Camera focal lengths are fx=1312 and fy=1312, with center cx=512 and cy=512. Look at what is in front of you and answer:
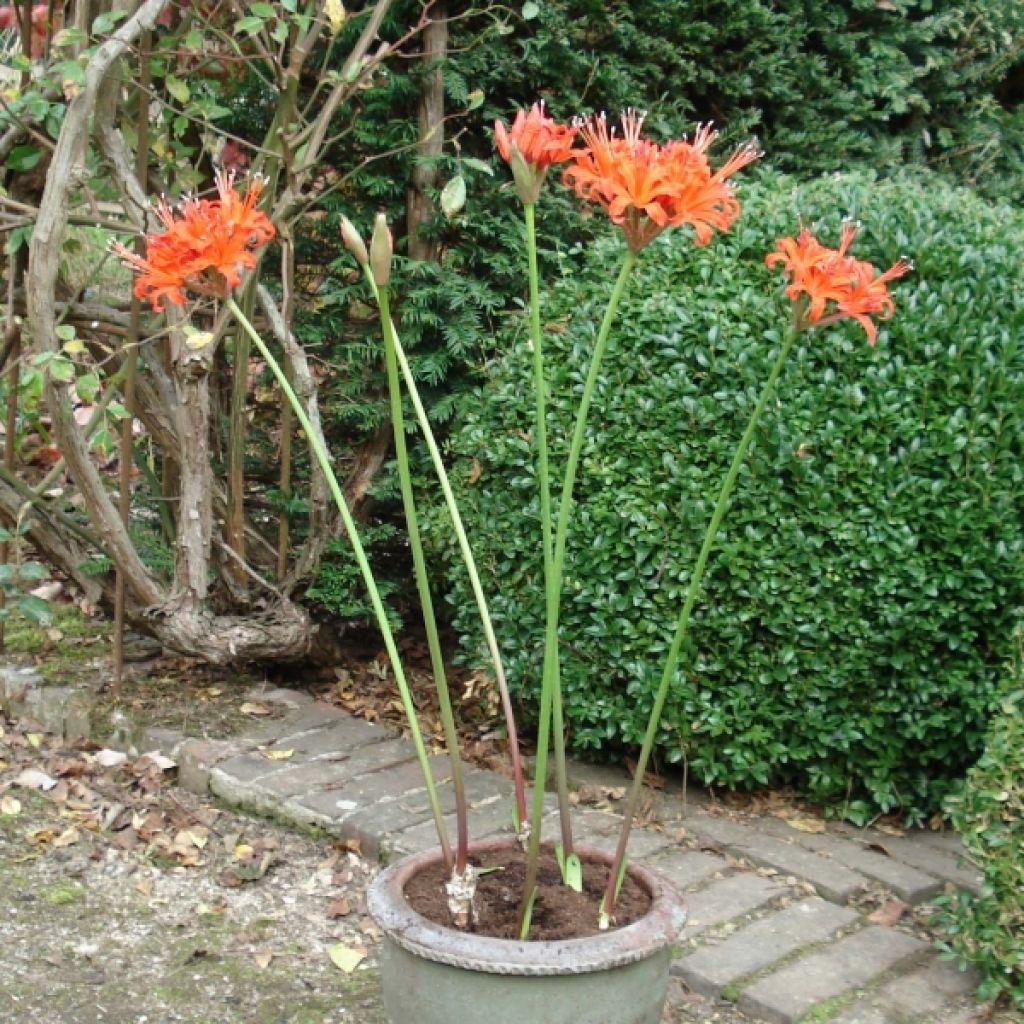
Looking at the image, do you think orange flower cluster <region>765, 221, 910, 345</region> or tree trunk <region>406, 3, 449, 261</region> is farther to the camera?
tree trunk <region>406, 3, 449, 261</region>

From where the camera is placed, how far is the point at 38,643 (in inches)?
181

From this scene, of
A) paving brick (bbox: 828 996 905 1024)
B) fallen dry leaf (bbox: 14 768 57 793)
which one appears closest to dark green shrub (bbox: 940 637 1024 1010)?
paving brick (bbox: 828 996 905 1024)

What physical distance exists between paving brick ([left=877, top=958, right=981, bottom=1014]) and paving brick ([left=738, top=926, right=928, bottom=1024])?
43mm

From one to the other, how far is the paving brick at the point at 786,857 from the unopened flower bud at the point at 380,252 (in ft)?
6.39

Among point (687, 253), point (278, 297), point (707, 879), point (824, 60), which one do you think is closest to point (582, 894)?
point (707, 879)

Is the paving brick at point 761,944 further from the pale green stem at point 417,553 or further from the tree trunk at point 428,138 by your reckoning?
the tree trunk at point 428,138

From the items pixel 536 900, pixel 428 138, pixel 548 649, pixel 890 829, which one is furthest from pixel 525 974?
pixel 428 138

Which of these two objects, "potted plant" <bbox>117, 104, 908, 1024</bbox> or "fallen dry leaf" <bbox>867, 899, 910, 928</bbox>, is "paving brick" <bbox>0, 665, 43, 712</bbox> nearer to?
"potted plant" <bbox>117, 104, 908, 1024</bbox>

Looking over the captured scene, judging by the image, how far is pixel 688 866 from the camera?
10.8 ft

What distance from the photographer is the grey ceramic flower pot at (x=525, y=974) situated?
213cm

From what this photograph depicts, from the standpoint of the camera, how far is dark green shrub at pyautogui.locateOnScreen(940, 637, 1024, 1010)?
2.64 metres

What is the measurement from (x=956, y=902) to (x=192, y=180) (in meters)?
2.99

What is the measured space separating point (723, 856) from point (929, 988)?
0.66 metres

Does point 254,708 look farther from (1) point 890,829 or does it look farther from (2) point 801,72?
(2) point 801,72
